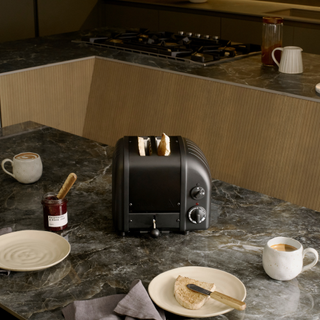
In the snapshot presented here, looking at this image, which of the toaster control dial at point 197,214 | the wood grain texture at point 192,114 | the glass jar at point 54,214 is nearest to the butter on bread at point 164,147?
the toaster control dial at point 197,214

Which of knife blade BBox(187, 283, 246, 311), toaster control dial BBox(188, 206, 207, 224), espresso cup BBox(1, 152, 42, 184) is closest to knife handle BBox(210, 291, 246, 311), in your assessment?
knife blade BBox(187, 283, 246, 311)

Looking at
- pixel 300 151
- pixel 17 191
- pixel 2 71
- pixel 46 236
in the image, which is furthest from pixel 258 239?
pixel 2 71

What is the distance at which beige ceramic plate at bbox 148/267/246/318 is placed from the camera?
91cm

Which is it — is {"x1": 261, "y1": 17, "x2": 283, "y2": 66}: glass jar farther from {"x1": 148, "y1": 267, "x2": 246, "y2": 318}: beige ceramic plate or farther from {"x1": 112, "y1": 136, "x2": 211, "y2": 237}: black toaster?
{"x1": 148, "y1": 267, "x2": 246, "y2": 318}: beige ceramic plate

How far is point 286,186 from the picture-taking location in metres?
2.11

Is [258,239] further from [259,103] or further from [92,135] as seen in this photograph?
[92,135]

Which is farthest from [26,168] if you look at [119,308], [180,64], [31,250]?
[180,64]

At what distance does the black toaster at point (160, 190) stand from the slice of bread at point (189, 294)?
8.9 inches

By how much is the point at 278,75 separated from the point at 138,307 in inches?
66.5

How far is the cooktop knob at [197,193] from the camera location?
1168 millimetres

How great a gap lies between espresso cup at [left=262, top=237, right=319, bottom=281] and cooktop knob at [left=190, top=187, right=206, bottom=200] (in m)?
0.21

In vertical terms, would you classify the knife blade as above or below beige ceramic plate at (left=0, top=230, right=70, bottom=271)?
above

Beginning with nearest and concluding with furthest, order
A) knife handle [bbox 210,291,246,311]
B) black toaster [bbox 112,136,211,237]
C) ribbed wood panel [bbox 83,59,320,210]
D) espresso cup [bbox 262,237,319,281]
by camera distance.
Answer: knife handle [bbox 210,291,246,311], espresso cup [bbox 262,237,319,281], black toaster [bbox 112,136,211,237], ribbed wood panel [bbox 83,59,320,210]

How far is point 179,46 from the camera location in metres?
2.81
